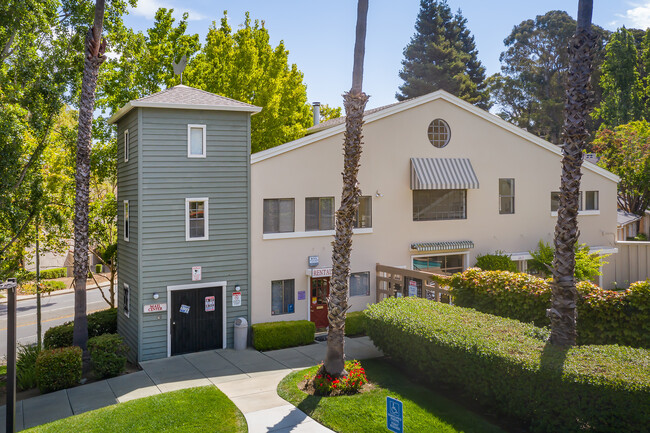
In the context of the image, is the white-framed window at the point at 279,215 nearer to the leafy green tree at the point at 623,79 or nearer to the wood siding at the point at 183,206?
the wood siding at the point at 183,206

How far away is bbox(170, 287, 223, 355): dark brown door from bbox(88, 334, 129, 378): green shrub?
2021mm

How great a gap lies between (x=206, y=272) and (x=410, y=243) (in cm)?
835

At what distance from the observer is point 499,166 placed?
23016 mm

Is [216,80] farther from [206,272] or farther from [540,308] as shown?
[540,308]

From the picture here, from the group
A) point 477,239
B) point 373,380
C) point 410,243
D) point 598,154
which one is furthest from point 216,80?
point 598,154

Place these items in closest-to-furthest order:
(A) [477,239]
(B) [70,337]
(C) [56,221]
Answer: (B) [70,337] → (C) [56,221] → (A) [477,239]

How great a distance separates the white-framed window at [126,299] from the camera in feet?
58.4

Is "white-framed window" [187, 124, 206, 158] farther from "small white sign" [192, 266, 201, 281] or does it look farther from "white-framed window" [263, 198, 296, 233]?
"small white sign" [192, 266, 201, 281]

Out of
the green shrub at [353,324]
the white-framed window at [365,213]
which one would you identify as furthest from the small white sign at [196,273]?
the white-framed window at [365,213]

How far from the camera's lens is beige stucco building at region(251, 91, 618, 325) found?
61.3 feet

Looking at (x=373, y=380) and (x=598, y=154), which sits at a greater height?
(x=598, y=154)

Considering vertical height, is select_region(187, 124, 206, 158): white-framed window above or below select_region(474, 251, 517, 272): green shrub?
above

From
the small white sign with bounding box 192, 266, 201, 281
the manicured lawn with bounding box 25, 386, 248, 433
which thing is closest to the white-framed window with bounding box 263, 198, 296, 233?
the small white sign with bounding box 192, 266, 201, 281

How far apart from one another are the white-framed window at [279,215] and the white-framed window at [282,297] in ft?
6.30
